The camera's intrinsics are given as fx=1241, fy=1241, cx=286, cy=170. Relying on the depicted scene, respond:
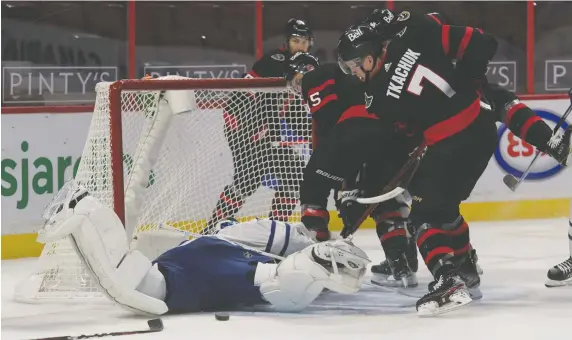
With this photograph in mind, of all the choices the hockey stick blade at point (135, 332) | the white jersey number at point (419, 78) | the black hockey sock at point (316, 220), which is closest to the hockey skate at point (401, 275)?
the black hockey sock at point (316, 220)

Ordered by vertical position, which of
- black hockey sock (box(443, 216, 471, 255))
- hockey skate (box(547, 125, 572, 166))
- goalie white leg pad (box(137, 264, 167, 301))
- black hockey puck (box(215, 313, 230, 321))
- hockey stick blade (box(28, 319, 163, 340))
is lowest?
hockey stick blade (box(28, 319, 163, 340))

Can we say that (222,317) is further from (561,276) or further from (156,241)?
(561,276)

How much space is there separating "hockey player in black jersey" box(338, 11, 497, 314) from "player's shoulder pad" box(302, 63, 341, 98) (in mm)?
347

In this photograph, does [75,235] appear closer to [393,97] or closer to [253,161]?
[393,97]

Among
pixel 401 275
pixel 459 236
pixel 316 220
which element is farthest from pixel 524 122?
pixel 316 220

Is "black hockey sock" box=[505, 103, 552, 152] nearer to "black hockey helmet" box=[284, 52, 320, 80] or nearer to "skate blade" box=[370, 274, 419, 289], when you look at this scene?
"skate blade" box=[370, 274, 419, 289]

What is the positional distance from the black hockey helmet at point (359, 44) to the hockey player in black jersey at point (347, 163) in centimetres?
38

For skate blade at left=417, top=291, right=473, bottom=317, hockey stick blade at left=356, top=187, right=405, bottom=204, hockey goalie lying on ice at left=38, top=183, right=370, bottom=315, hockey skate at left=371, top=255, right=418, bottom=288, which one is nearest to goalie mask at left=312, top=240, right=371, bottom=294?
hockey goalie lying on ice at left=38, top=183, right=370, bottom=315

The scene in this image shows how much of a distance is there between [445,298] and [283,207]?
1334 millimetres

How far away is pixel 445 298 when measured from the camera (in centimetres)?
400

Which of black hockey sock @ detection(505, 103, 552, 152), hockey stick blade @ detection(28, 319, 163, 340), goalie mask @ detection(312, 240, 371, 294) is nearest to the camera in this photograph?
hockey stick blade @ detection(28, 319, 163, 340)

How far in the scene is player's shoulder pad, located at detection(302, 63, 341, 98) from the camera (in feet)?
14.8

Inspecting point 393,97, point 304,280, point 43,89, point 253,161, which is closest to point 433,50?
point 393,97

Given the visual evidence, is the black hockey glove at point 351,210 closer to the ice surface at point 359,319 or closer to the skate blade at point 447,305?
the ice surface at point 359,319
